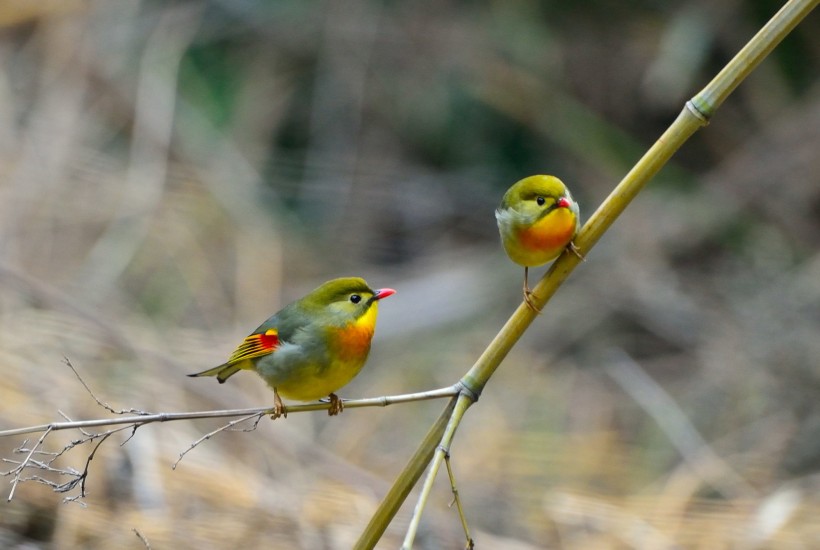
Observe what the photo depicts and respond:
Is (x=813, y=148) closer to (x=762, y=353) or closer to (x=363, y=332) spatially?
(x=762, y=353)

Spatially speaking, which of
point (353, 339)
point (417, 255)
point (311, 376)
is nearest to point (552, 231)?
point (353, 339)

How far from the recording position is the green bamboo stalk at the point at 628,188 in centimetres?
207

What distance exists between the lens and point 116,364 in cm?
536

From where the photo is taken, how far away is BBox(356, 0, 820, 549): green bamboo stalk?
2070 mm

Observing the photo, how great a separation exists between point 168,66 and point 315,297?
5.20 metres

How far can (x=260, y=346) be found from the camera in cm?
296

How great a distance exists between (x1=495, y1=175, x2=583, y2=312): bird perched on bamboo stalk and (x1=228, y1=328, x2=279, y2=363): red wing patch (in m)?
0.74

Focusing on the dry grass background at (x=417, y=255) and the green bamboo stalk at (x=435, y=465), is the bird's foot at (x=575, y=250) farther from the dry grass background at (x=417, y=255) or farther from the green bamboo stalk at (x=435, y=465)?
the dry grass background at (x=417, y=255)

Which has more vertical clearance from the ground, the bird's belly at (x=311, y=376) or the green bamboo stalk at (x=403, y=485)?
the bird's belly at (x=311, y=376)

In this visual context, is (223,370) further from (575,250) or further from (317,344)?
(575,250)

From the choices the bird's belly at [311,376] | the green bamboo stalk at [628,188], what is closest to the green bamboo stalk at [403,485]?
the green bamboo stalk at [628,188]

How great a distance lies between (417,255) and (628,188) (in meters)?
5.42

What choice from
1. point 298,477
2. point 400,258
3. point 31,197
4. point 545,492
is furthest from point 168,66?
point 545,492

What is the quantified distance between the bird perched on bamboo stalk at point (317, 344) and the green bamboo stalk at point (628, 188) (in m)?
0.50
